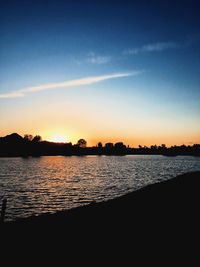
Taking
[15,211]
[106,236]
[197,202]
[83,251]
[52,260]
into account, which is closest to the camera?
[52,260]

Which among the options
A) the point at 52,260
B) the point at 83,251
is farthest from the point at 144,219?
the point at 52,260

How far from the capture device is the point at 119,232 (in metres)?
15.4

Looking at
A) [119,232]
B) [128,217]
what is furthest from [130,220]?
[119,232]

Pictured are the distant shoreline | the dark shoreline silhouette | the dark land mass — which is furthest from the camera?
the distant shoreline

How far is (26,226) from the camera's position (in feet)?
62.7

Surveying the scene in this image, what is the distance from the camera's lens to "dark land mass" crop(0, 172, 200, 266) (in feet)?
41.7

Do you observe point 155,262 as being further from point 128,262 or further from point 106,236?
point 106,236

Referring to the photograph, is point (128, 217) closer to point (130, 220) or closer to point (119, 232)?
point (130, 220)

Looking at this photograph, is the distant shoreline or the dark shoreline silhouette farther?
the distant shoreline

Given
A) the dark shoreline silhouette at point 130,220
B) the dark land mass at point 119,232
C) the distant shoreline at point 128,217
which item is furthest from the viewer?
the distant shoreline at point 128,217

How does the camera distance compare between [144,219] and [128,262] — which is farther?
[144,219]

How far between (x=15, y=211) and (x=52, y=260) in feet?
77.8

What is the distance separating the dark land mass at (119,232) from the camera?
1271 centimetres

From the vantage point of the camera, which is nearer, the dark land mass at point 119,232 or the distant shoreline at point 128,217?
the dark land mass at point 119,232
